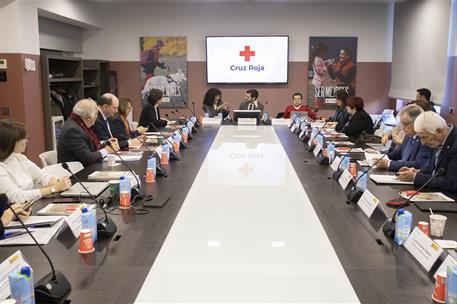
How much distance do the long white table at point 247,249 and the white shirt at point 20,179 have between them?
2.79 ft

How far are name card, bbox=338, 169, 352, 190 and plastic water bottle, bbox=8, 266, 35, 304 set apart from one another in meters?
1.95

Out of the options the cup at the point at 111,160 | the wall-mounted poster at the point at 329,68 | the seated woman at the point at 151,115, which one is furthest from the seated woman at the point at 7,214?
the wall-mounted poster at the point at 329,68

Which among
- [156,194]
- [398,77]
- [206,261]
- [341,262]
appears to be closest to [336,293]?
[341,262]

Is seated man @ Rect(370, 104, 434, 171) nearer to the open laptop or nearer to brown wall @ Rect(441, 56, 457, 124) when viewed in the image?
the open laptop

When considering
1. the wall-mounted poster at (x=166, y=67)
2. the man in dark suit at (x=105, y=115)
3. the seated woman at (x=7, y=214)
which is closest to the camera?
the seated woman at (x=7, y=214)

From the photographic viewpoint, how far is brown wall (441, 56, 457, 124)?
6.04 meters

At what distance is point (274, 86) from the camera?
8750 mm

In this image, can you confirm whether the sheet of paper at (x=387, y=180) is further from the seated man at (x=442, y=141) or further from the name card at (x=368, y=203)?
the name card at (x=368, y=203)

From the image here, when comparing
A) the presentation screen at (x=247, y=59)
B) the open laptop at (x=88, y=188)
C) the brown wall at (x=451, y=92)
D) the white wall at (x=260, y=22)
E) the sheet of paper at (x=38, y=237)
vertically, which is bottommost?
the sheet of paper at (x=38, y=237)

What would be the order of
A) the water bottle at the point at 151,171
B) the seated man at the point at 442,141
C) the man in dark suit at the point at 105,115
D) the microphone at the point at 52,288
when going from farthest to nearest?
the man in dark suit at the point at 105,115 → the water bottle at the point at 151,171 → the seated man at the point at 442,141 → the microphone at the point at 52,288

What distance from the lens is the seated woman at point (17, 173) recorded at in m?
2.55

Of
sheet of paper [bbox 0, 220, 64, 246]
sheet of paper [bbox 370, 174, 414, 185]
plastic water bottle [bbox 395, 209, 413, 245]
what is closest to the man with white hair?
sheet of paper [bbox 0, 220, 64, 246]

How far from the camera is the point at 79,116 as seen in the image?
3783mm

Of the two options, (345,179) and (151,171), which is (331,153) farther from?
(151,171)
